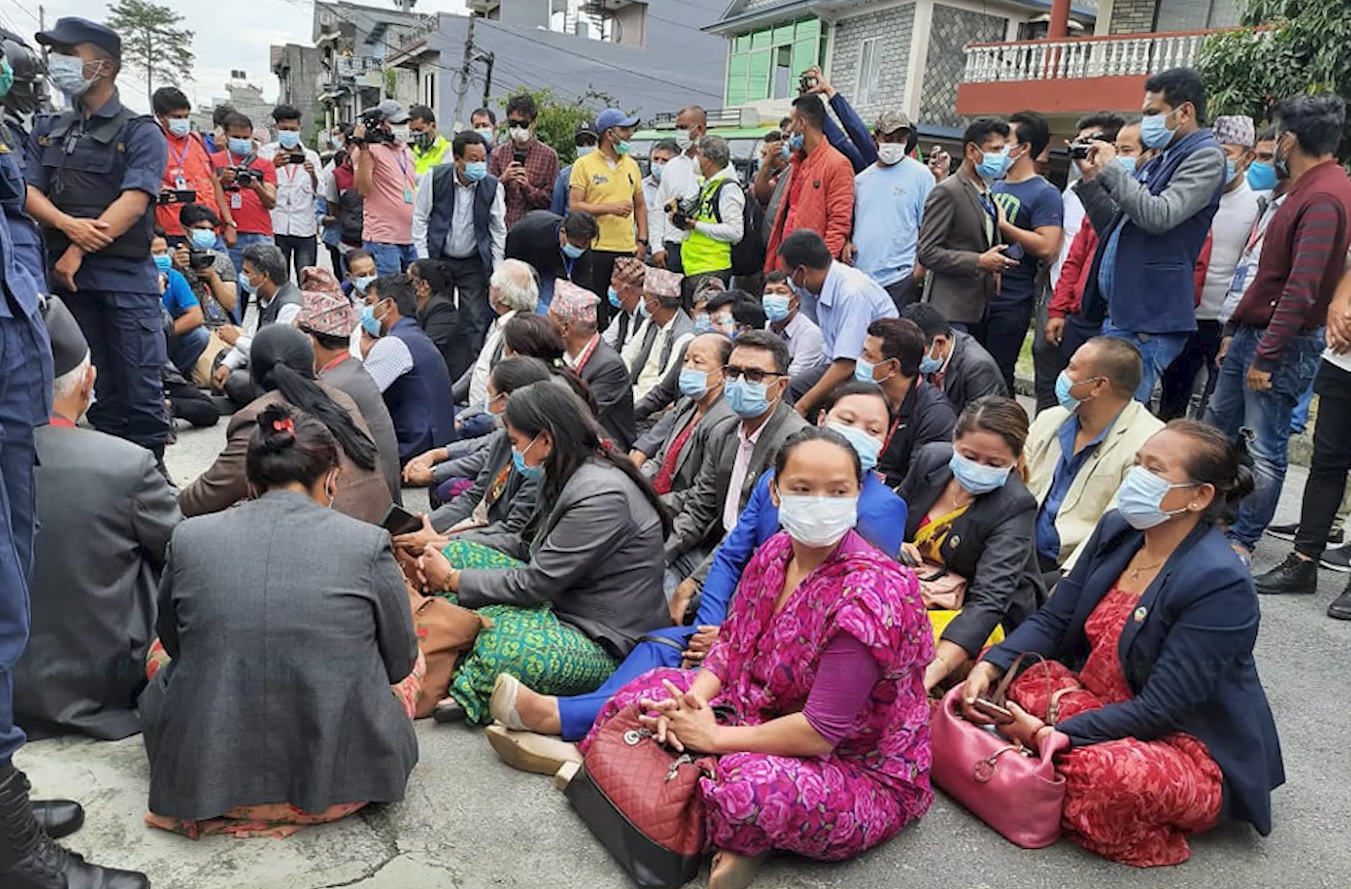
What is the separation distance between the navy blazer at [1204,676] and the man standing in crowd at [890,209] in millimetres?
3706

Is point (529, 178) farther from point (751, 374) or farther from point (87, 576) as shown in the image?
point (87, 576)

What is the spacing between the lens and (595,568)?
3.42 metres

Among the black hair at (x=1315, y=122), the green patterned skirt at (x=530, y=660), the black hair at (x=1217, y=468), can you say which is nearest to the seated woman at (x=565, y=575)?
the green patterned skirt at (x=530, y=660)

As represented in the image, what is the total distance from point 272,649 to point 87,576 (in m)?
0.86

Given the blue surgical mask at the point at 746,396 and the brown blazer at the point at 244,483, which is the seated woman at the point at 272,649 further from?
the blue surgical mask at the point at 746,396

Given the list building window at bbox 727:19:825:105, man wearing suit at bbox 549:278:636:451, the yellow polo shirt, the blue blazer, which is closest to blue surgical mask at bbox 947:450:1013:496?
the blue blazer

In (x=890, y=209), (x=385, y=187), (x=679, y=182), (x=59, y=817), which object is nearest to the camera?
(x=59, y=817)

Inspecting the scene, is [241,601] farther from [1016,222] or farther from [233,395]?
[1016,222]

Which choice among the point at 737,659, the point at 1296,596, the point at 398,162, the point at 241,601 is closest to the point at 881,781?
the point at 737,659

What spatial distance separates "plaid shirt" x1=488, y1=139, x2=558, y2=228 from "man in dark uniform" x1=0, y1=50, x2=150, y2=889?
21.0ft

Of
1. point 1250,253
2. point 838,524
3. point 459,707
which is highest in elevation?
point 1250,253

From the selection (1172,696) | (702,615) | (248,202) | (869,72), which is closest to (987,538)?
(1172,696)

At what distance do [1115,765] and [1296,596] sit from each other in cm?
266

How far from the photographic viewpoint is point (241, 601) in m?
2.47
